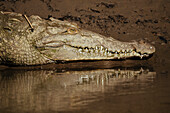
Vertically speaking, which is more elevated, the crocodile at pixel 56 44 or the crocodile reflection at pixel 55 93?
the crocodile at pixel 56 44

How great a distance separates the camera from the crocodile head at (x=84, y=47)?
4.15 meters

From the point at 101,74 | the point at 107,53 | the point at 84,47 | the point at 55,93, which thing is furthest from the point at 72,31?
the point at 55,93

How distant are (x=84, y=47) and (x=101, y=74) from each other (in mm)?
852

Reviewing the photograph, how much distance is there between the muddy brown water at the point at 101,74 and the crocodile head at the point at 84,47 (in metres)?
0.19

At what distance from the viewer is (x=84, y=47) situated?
414cm

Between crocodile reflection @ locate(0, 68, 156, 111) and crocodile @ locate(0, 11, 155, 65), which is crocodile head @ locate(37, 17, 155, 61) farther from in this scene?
crocodile reflection @ locate(0, 68, 156, 111)

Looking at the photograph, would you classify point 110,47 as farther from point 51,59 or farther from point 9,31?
point 9,31

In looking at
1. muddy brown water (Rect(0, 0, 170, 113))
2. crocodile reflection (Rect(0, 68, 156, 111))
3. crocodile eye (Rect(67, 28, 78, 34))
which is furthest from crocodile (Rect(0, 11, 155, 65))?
crocodile reflection (Rect(0, 68, 156, 111))

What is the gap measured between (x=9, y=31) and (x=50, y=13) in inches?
94.7

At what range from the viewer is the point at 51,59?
4.27 meters

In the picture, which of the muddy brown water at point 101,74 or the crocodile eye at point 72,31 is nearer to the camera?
the muddy brown water at point 101,74

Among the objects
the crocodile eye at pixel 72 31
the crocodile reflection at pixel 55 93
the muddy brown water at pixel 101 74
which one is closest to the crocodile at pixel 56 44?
the crocodile eye at pixel 72 31

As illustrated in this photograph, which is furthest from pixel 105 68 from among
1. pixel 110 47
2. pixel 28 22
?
pixel 28 22

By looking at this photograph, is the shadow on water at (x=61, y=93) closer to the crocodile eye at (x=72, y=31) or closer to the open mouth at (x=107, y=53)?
the open mouth at (x=107, y=53)
